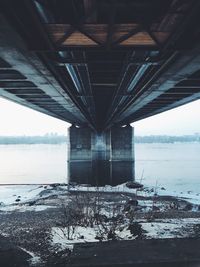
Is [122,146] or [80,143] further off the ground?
[80,143]

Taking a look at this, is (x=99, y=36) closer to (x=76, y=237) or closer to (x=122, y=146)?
(x=76, y=237)

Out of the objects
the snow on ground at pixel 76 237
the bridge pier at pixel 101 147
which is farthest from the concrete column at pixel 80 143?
the snow on ground at pixel 76 237

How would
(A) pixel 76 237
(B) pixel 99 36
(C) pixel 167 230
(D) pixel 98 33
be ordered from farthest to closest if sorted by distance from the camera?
(C) pixel 167 230 → (A) pixel 76 237 → (B) pixel 99 36 → (D) pixel 98 33

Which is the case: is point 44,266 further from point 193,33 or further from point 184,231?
point 193,33

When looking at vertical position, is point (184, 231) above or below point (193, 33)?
below

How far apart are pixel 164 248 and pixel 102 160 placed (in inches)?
2066

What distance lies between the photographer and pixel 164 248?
5707 millimetres

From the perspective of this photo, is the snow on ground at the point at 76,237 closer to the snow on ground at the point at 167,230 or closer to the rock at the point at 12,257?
the rock at the point at 12,257

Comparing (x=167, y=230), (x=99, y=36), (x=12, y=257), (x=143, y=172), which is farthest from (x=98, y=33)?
(x=143, y=172)

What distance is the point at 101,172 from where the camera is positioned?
156 feet

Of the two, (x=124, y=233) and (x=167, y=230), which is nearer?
(x=124, y=233)

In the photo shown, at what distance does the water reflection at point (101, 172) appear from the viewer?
38969 millimetres

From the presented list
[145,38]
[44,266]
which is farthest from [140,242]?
[145,38]

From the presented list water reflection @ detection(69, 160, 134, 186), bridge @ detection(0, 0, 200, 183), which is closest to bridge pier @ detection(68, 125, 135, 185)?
water reflection @ detection(69, 160, 134, 186)
